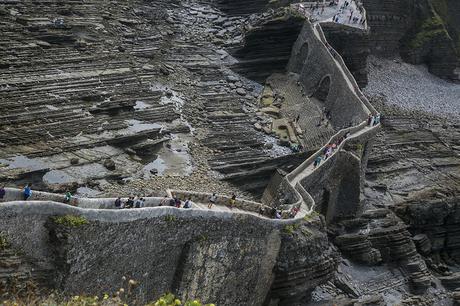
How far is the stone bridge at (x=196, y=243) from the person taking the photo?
21.6 meters

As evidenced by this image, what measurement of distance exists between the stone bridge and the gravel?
21762 millimetres

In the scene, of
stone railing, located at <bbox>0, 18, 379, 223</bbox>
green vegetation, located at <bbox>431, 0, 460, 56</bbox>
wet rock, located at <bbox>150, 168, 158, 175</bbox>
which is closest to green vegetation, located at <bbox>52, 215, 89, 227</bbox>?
stone railing, located at <bbox>0, 18, 379, 223</bbox>

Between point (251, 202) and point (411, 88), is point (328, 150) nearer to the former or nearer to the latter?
point (251, 202)

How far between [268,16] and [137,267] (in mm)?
39040

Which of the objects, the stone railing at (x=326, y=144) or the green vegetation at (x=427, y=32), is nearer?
the stone railing at (x=326, y=144)

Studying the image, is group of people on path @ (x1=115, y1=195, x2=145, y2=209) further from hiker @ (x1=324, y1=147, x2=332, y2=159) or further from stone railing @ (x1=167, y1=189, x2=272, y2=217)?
hiker @ (x1=324, y1=147, x2=332, y2=159)

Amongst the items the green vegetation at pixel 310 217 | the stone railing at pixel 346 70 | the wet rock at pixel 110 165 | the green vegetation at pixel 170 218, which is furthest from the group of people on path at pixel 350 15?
the green vegetation at pixel 170 218

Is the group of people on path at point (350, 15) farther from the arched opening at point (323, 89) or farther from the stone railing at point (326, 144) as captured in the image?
the arched opening at point (323, 89)

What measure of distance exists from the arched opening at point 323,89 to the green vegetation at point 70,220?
33.3m

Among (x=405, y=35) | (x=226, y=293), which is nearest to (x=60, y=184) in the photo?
(x=226, y=293)

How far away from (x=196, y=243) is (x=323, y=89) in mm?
29396

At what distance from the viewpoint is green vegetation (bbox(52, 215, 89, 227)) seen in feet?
70.9

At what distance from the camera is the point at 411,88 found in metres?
63.4

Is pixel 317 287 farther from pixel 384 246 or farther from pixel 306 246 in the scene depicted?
pixel 384 246
